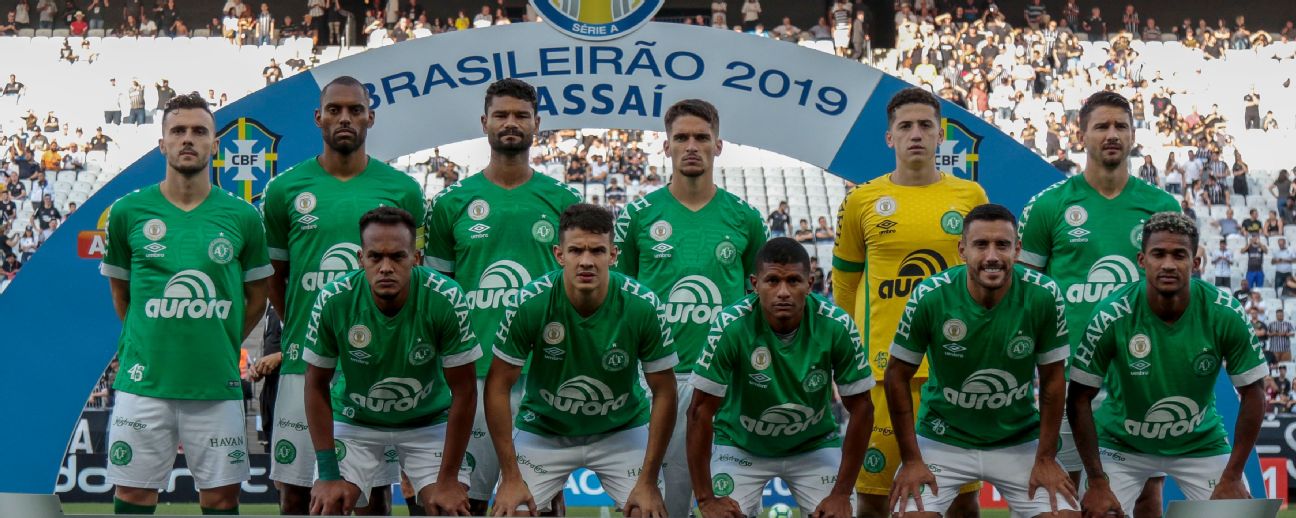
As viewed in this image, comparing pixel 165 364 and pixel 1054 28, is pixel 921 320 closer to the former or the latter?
pixel 165 364

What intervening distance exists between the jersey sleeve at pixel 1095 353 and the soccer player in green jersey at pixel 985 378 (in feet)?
0.35

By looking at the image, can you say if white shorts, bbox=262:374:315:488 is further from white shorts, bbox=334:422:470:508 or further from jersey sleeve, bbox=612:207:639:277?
jersey sleeve, bbox=612:207:639:277

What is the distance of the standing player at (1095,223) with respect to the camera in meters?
5.88

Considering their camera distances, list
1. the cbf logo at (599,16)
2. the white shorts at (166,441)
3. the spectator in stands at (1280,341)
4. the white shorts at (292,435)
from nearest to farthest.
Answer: the white shorts at (166,441) → the white shorts at (292,435) → the cbf logo at (599,16) → the spectator in stands at (1280,341)

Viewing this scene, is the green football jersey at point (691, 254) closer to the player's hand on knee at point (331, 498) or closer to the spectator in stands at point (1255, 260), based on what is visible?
the player's hand on knee at point (331, 498)

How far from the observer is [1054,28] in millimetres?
24641

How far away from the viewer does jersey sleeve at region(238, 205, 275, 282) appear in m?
5.85

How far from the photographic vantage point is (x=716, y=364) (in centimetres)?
523

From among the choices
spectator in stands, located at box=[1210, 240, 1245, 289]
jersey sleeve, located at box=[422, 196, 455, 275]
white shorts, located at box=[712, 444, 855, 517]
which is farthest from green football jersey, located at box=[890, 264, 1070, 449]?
spectator in stands, located at box=[1210, 240, 1245, 289]

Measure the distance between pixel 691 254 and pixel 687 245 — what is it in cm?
4

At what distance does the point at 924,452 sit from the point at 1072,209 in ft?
4.37

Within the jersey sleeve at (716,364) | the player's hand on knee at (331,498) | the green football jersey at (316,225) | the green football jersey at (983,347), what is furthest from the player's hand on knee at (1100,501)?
the green football jersey at (316,225)

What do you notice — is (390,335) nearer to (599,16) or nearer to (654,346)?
(654,346)

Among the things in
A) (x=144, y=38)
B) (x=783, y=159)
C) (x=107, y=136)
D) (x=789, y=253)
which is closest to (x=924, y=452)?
(x=789, y=253)
